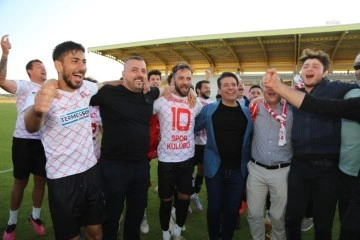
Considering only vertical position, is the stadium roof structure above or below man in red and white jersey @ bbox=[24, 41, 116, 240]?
above

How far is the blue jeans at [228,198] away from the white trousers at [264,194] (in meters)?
0.16

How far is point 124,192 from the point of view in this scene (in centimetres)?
356

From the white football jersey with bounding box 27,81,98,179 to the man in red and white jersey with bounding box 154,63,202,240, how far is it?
1322mm

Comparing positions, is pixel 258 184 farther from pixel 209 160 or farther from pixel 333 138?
pixel 333 138

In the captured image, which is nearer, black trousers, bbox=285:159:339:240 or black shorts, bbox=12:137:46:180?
black trousers, bbox=285:159:339:240

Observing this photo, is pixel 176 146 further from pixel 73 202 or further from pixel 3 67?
pixel 3 67

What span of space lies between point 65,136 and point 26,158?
77.9 inches

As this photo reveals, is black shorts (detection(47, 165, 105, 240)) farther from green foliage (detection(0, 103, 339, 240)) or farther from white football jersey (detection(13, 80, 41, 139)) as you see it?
white football jersey (detection(13, 80, 41, 139))

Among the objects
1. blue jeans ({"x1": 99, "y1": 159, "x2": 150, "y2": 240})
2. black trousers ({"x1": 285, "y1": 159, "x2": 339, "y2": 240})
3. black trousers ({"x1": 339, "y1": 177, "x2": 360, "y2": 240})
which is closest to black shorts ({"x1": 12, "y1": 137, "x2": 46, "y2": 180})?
blue jeans ({"x1": 99, "y1": 159, "x2": 150, "y2": 240})

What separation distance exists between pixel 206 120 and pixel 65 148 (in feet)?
6.46

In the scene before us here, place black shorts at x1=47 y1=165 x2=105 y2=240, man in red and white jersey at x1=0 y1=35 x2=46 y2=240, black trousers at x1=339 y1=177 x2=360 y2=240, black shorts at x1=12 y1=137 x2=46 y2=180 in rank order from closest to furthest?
A: black trousers at x1=339 y1=177 x2=360 y2=240, black shorts at x1=47 y1=165 x2=105 y2=240, man in red and white jersey at x1=0 y1=35 x2=46 y2=240, black shorts at x1=12 y1=137 x2=46 y2=180

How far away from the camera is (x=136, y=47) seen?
1138 inches

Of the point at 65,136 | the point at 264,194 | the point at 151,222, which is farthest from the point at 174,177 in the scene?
the point at 65,136

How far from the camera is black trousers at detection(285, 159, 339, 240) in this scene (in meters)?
3.27
